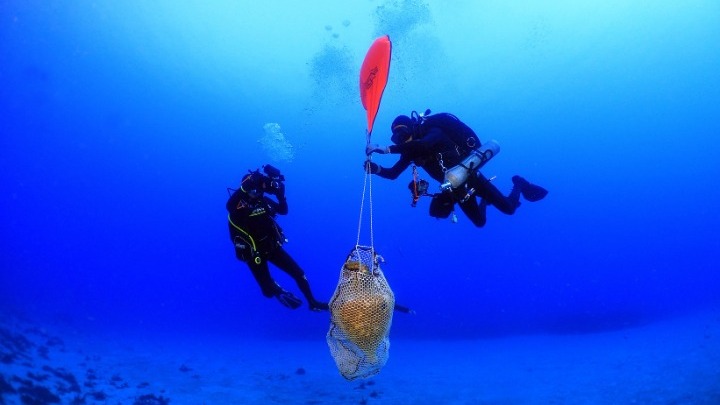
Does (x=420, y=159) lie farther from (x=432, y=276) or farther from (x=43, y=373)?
(x=432, y=276)

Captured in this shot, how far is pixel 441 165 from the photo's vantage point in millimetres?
5707

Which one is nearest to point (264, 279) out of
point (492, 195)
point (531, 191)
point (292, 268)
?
point (292, 268)

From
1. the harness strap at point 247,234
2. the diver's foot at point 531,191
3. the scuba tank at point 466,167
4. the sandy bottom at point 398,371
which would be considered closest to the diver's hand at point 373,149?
the scuba tank at point 466,167

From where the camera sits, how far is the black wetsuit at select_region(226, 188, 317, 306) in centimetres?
646

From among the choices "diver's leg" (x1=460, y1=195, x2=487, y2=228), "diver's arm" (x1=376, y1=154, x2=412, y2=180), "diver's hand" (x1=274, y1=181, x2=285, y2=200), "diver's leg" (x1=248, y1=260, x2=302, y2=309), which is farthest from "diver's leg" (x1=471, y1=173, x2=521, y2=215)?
"diver's leg" (x1=248, y1=260, x2=302, y2=309)

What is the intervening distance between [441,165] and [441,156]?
16 centimetres

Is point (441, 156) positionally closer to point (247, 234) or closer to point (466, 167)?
point (466, 167)

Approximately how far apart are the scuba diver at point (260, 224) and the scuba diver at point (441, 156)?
5.86ft

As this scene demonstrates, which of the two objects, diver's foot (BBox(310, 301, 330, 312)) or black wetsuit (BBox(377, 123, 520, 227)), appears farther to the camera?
diver's foot (BBox(310, 301, 330, 312))

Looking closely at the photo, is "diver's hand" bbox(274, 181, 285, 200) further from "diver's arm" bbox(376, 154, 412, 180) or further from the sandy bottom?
the sandy bottom

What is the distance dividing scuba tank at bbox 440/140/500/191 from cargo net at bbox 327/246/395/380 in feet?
5.86

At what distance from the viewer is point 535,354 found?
2125 cm

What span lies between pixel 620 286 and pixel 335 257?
36.8m

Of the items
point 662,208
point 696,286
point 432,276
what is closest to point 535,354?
point 696,286
